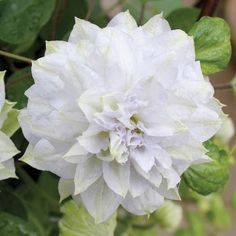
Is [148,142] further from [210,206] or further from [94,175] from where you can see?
[210,206]

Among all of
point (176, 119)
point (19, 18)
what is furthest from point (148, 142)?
point (19, 18)

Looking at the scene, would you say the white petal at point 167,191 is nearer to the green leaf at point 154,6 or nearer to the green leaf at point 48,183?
the green leaf at point 48,183

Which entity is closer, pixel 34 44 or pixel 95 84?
pixel 95 84

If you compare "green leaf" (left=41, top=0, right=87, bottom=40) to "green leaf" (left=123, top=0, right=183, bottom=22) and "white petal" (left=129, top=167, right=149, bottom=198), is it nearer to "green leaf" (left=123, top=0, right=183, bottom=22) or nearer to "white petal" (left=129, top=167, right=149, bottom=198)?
"green leaf" (left=123, top=0, right=183, bottom=22)

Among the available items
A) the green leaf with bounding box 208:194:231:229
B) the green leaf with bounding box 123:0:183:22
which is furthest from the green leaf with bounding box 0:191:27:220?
the green leaf with bounding box 208:194:231:229

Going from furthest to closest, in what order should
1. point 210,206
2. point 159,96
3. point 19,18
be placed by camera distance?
1. point 210,206
2. point 19,18
3. point 159,96

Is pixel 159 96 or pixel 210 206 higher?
pixel 159 96

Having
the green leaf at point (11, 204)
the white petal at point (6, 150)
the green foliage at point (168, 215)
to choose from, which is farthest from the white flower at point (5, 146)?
the green foliage at point (168, 215)
